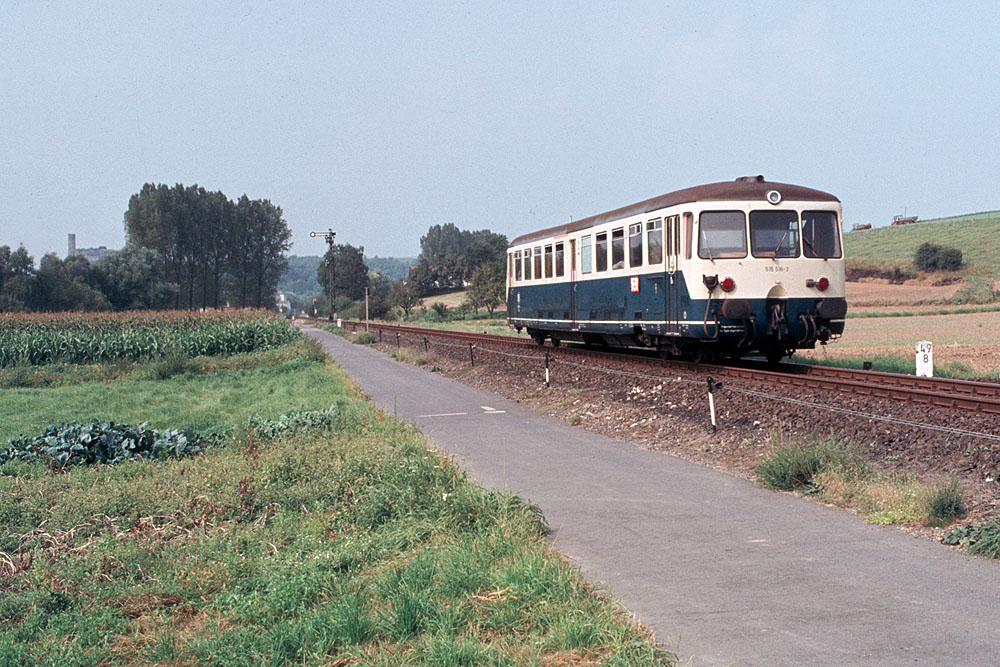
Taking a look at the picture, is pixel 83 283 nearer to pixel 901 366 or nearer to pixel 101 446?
pixel 101 446

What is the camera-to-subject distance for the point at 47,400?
22375 mm

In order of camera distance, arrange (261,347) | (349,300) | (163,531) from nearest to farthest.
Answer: (163,531) < (261,347) < (349,300)

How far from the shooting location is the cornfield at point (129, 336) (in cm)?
3419

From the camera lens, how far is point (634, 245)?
60.6 ft

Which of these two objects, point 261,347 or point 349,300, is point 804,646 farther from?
point 349,300

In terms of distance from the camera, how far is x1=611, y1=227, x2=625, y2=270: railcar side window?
19.2 m

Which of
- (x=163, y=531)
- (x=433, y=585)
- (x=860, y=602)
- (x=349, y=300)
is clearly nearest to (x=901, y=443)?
(x=860, y=602)

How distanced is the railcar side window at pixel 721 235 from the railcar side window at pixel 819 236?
1.26 m

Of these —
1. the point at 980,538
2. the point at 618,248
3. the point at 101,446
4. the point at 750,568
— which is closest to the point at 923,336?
the point at 618,248

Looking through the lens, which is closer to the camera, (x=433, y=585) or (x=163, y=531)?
(x=433, y=585)

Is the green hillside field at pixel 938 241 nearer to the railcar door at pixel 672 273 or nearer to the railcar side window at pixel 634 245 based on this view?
the railcar side window at pixel 634 245

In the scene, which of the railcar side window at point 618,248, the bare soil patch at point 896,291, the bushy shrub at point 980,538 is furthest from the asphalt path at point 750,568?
the bare soil patch at point 896,291

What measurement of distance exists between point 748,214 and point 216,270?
324 feet

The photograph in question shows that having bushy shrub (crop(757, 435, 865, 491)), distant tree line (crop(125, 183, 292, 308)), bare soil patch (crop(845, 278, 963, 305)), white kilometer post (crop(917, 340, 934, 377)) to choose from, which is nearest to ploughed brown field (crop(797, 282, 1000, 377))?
bare soil patch (crop(845, 278, 963, 305))
